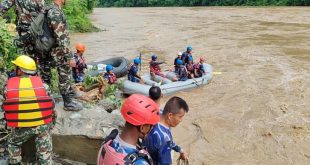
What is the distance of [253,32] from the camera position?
63.6 ft

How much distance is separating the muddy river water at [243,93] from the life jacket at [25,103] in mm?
3190

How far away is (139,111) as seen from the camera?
212 centimetres

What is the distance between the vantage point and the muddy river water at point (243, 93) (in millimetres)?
6070

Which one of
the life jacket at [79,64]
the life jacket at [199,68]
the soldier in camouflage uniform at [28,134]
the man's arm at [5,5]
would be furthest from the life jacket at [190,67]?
the soldier in camouflage uniform at [28,134]

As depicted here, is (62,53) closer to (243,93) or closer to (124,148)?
(124,148)

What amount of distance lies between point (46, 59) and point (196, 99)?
5.41 metres

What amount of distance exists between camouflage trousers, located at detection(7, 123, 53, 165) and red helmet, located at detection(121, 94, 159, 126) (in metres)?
1.09

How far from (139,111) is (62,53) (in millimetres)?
1888

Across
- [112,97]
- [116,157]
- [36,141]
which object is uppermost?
[116,157]

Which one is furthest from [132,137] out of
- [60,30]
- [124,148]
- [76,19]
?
[76,19]

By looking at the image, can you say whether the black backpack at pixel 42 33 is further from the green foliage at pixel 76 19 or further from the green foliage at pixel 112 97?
the green foliage at pixel 76 19

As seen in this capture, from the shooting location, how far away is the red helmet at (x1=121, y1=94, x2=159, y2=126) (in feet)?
6.97

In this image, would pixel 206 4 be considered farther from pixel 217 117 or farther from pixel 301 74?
pixel 217 117

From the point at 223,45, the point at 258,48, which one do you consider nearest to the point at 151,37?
the point at 223,45
